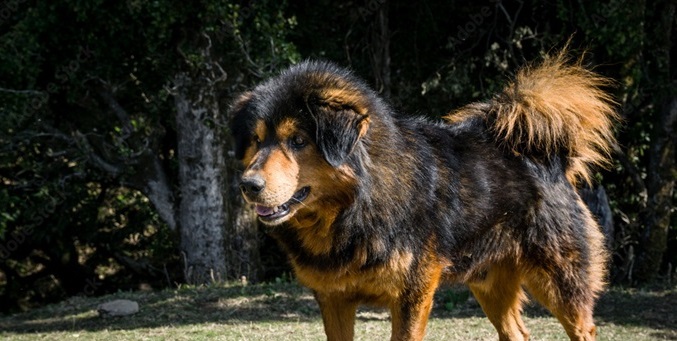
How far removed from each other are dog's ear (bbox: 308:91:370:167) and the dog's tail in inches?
54.7

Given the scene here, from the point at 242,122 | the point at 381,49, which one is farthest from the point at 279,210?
the point at 381,49

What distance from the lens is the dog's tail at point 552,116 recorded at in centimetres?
614

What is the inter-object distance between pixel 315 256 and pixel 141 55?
9.34 meters

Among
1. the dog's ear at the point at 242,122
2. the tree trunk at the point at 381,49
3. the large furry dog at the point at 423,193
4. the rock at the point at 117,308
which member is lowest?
the rock at the point at 117,308

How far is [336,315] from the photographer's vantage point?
18.0 ft

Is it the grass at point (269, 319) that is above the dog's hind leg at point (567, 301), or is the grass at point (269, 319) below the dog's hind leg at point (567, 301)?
below

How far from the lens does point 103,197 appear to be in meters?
16.3

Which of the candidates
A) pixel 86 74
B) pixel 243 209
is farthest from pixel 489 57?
pixel 86 74

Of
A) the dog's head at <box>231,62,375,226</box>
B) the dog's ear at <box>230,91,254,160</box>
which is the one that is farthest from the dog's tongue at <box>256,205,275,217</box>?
the dog's ear at <box>230,91,254,160</box>

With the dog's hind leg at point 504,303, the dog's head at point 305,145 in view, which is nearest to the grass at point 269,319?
the dog's hind leg at point 504,303

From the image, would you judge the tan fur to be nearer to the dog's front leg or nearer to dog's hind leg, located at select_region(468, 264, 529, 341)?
dog's hind leg, located at select_region(468, 264, 529, 341)

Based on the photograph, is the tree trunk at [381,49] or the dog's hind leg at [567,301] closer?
the dog's hind leg at [567,301]

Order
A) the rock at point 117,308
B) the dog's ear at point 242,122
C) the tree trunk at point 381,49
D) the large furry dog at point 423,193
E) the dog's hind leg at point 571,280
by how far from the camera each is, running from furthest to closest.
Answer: the tree trunk at point 381,49
the rock at point 117,308
the dog's hind leg at point 571,280
the dog's ear at point 242,122
the large furry dog at point 423,193

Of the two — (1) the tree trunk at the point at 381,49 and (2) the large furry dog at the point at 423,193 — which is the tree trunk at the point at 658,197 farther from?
(2) the large furry dog at the point at 423,193
